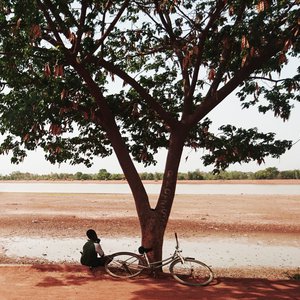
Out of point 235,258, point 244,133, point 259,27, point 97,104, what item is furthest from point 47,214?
point 259,27

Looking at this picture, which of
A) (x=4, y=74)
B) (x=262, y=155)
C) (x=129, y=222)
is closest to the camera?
(x=4, y=74)

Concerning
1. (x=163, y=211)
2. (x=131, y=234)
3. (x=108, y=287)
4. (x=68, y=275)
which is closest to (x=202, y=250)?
(x=131, y=234)

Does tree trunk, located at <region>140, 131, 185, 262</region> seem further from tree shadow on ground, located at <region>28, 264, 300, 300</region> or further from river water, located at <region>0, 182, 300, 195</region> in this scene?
river water, located at <region>0, 182, 300, 195</region>

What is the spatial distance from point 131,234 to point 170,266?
36.6 ft

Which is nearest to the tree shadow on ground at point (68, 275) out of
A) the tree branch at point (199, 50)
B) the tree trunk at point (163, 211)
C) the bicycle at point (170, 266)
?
the bicycle at point (170, 266)

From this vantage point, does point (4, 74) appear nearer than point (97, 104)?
Yes

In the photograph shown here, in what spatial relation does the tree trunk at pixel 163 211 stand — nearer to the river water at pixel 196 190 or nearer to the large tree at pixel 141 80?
the large tree at pixel 141 80

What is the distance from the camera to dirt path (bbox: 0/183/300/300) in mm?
9070

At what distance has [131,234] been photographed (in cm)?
2112

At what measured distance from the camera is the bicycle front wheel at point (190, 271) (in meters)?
10.0

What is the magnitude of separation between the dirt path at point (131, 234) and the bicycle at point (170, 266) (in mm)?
273

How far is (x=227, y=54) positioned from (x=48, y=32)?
205 inches

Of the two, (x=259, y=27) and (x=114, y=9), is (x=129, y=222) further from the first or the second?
(x=259, y=27)

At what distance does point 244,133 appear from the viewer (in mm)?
12328
